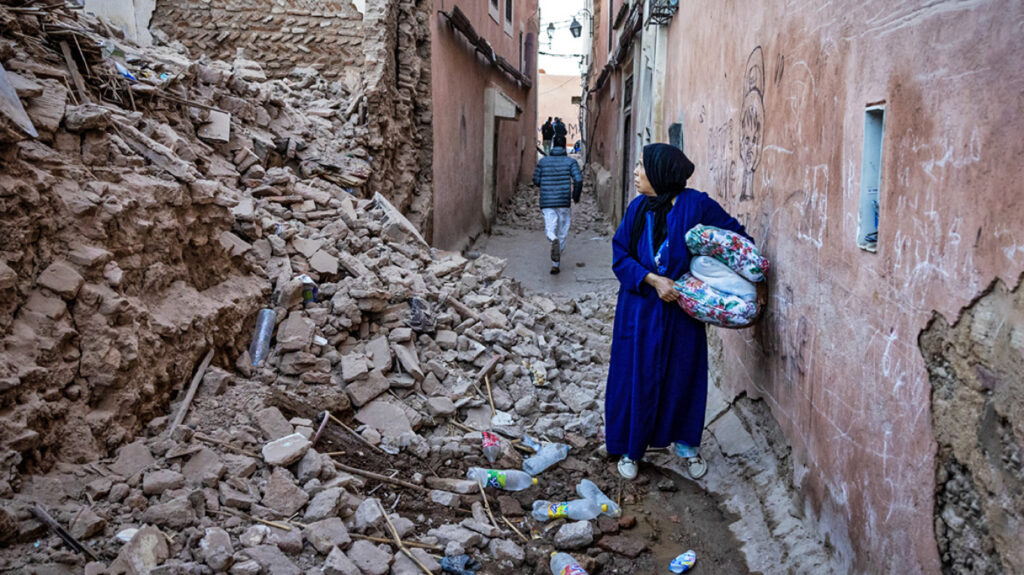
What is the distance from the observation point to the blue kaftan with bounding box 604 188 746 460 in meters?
3.76

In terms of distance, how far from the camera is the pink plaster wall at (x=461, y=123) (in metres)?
9.49

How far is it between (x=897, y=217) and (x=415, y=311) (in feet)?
12.4

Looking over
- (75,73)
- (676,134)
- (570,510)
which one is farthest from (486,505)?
(676,134)

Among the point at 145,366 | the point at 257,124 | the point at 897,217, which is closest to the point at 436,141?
the point at 257,124

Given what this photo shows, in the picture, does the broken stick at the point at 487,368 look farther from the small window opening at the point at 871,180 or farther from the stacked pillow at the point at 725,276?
the small window opening at the point at 871,180

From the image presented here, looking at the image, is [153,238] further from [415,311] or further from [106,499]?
[415,311]

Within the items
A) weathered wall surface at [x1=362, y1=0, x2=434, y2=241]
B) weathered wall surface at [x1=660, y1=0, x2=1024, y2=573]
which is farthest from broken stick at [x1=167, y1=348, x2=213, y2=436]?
weathered wall surface at [x1=362, y1=0, x2=434, y2=241]

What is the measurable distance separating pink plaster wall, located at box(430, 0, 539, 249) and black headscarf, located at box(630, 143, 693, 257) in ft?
18.4

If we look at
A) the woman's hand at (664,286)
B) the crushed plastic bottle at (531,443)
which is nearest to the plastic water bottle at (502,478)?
the crushed plastic bottle at (531,443)

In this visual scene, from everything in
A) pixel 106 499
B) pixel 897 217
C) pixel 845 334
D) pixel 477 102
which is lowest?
pixel 106 499

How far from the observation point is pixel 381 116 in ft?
25.7

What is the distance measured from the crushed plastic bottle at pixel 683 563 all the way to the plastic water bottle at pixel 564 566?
0.44 m

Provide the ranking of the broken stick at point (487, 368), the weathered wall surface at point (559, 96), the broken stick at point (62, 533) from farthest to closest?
the weathered wall surface at point (559, 96)
the broken stick at point (487, 368)
the broken stick at point (62, 533)

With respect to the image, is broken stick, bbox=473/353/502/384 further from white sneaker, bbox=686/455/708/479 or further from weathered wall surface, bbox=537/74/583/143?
weathered wall surface, bbox=537/74/583/143
